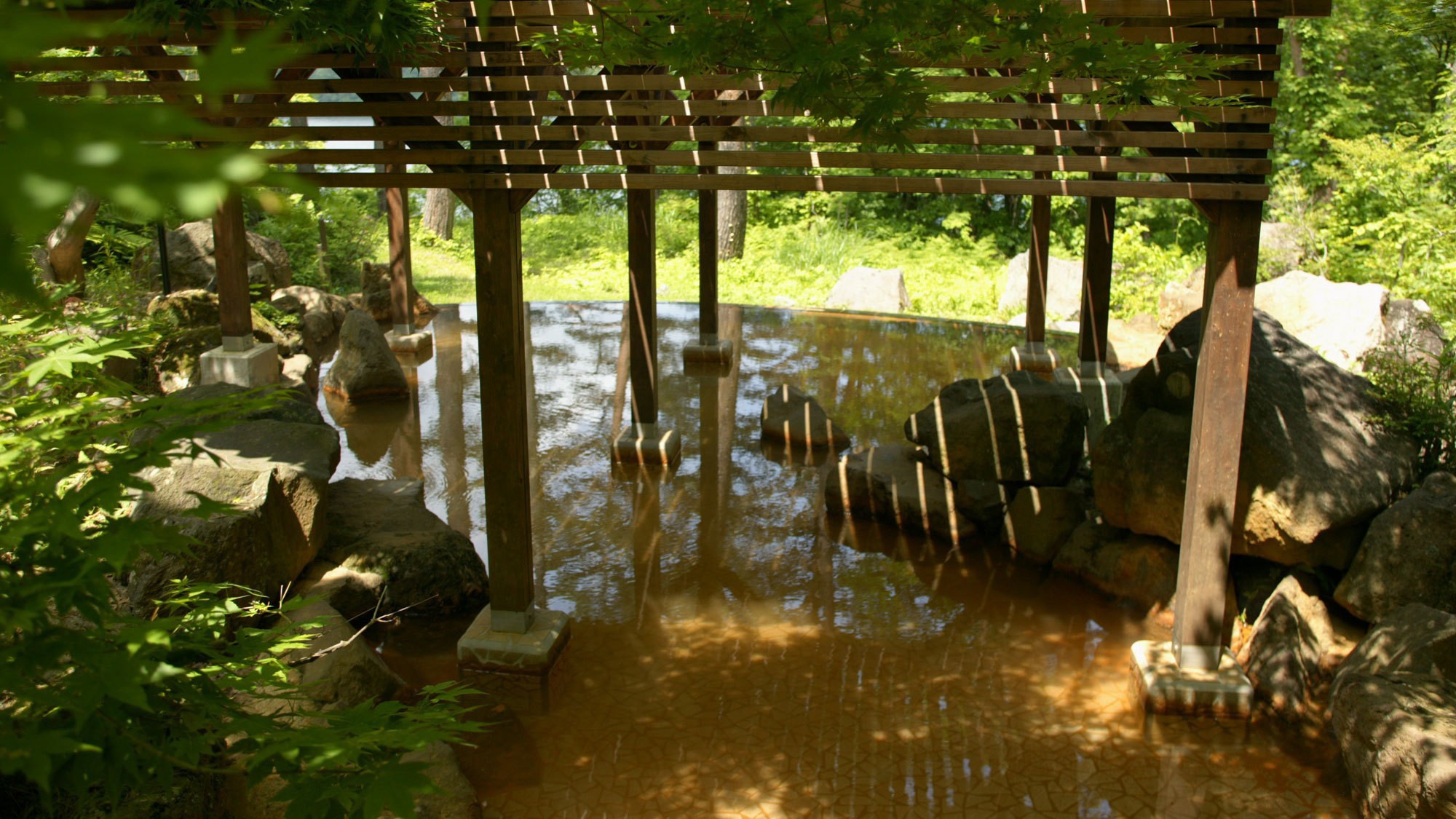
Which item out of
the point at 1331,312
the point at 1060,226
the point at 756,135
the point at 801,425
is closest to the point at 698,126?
the point at 756,135

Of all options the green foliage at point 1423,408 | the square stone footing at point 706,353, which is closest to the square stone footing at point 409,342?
the square stone footing at point 706,353

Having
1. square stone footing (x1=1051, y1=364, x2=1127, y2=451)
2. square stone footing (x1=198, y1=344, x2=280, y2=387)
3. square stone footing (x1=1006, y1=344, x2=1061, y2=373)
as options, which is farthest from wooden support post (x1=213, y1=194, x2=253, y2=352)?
square stone footing (x1=1006, y1=344, x2=1061, y2=373)

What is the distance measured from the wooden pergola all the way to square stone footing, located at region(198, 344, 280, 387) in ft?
13.8

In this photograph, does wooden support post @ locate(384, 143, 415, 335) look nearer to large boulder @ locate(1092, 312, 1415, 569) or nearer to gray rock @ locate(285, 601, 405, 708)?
gray rock @ locate(285, 601, 405, 708)

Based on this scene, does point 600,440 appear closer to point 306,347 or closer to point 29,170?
point 306,347

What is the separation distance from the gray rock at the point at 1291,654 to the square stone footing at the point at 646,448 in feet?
16.4

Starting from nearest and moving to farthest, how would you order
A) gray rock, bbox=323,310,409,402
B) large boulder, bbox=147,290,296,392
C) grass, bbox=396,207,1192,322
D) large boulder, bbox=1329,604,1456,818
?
1. large boulder, bbox=1329,604,1456,818
2. large boulder, bbox=147,290,296,392
3. gray rock, bbox=323,310,409,402
4. grass, bbox=396,207,1192,322

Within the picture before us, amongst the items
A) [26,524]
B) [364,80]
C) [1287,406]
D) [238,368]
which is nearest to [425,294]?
[238,368]

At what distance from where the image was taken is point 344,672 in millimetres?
5133

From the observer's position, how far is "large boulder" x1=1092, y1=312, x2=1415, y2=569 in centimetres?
596

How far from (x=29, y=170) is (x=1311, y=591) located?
22.1 ft

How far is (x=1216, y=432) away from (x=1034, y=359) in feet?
23.4

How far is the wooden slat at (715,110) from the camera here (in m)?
4.57

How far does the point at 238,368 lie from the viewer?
9.60 meters
